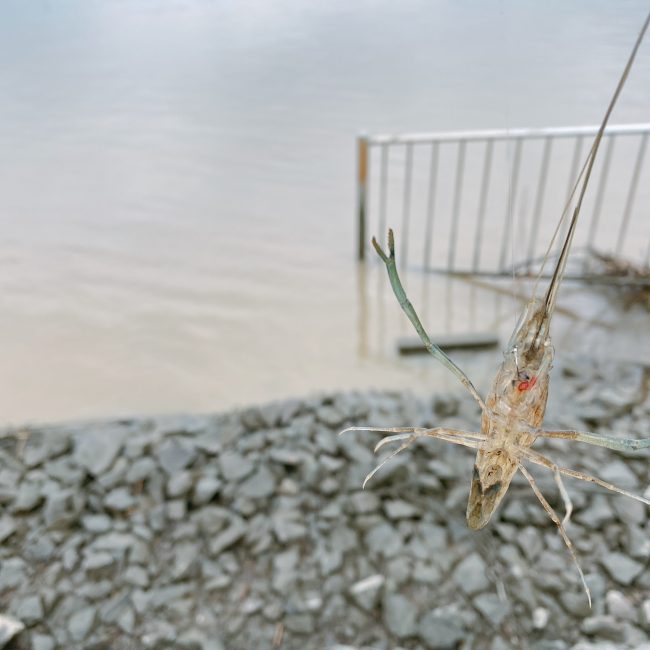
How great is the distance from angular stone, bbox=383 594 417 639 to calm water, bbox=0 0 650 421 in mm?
1123

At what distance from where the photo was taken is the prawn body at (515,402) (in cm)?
45

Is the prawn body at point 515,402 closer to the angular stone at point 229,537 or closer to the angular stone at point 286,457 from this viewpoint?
the angular stone at point 229,537

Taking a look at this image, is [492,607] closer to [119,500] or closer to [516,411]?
[119,500]

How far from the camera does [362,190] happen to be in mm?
3219

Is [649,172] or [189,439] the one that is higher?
[649,172]

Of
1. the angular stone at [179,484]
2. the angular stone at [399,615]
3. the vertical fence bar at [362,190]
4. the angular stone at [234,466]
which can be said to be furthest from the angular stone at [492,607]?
the vertical fence bar at [362,190]

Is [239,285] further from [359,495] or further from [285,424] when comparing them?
[359,495]

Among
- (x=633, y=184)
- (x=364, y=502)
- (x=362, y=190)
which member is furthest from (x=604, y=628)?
(x=362, y=190)

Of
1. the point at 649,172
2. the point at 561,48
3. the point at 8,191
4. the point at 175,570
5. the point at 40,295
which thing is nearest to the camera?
the point at 561,48

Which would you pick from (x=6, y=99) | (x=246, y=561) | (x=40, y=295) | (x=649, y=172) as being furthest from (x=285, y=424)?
(x=6, y=99)

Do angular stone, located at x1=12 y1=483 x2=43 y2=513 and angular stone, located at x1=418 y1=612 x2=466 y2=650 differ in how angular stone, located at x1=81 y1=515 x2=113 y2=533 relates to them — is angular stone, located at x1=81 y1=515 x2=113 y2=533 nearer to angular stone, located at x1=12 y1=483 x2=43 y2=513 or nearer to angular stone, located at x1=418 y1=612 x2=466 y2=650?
angular stone, located at x1=12 y1=483 x2=43 y2=513

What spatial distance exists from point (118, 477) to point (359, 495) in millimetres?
750

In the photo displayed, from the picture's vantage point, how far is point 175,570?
170cm

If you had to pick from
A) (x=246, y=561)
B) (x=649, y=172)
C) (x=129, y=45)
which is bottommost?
(x=246, y=561)
